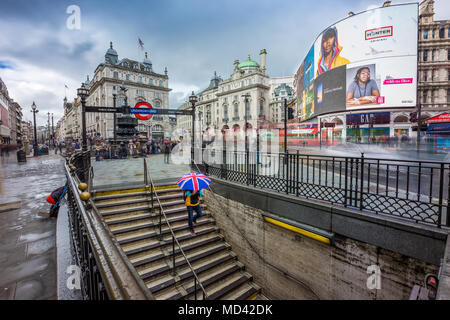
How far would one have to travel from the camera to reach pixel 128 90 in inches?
2164

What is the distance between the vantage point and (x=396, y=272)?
4086 mm

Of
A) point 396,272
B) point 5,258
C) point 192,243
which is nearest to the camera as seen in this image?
point 5,258

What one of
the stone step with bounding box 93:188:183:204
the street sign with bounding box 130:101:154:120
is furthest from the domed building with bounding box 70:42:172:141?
the stone step with bounding box 93:188:183:204

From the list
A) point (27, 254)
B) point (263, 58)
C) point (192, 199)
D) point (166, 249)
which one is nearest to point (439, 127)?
point (192, 199)

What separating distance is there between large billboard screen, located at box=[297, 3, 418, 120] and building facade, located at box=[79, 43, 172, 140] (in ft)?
141

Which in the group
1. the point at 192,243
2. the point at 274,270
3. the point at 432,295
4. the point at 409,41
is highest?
the point at 409,41

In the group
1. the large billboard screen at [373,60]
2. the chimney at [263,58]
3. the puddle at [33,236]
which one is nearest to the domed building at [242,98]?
the chimney at [263,58]

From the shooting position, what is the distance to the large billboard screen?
3158cm

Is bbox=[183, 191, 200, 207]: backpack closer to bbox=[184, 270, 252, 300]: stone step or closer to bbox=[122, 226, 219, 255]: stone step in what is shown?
bbox=[122, 226, 219, 255]: stone step

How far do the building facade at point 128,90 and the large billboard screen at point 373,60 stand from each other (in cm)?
4286

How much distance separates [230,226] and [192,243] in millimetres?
1502
